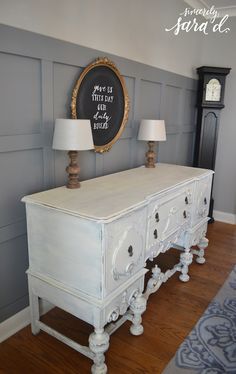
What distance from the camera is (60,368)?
160 centimetres

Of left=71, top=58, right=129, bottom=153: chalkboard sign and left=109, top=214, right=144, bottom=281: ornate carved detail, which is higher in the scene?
left=71, top=58, right=129, bottom=153: chalkboard sign

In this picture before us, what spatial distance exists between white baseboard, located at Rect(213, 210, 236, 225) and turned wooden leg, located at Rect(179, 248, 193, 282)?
1682 millimetres

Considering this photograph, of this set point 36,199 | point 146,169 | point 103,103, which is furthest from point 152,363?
point 103,103

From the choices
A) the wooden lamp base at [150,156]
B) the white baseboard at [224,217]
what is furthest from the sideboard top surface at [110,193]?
the white baseboard at [224,217]

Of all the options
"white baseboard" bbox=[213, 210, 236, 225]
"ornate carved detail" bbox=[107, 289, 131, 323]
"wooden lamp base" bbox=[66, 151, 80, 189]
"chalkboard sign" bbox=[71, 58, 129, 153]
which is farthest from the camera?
"white baseboard" bbox=[213, 210, 236, 225]

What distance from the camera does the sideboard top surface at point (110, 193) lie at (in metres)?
1.43

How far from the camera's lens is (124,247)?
1.51 m

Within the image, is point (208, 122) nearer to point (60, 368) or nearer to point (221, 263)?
point (221, 263)

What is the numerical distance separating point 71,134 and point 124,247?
2.18ft

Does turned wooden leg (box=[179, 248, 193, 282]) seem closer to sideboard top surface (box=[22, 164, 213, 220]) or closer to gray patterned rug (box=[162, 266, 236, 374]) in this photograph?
gray patterned rug (box=[162, 266, 236, 374])

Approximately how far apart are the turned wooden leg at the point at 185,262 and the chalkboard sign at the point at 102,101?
41.6 inches

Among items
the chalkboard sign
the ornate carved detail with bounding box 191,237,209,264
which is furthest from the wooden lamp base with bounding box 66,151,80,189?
the ornate carved detail with bounding box 191,237,209,264

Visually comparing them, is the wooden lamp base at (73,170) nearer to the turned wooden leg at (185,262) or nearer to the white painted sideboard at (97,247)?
the white painted sideboard at (97,247)

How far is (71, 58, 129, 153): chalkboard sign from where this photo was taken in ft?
6.48
